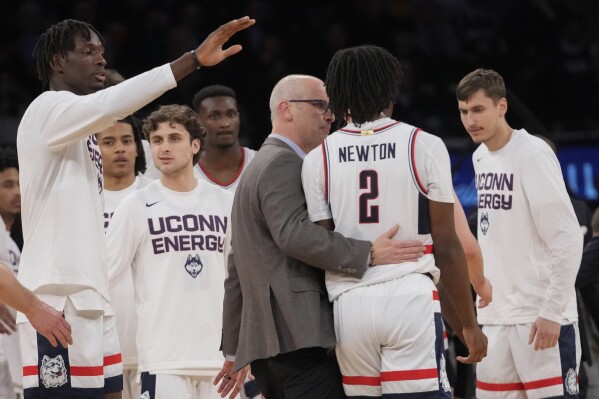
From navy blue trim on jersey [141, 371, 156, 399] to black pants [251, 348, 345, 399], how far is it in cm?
134

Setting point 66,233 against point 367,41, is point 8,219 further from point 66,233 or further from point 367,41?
point 367,41

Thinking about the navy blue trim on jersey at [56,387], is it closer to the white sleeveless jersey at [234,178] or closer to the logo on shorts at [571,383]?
the logo on shorts at [571,383]

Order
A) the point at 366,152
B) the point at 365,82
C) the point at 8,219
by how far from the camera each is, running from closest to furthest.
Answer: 1. the point at 366,152
2. the point at 365,82
3. the point at 8,219

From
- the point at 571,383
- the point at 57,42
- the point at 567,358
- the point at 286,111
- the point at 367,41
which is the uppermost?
the point at 367,41

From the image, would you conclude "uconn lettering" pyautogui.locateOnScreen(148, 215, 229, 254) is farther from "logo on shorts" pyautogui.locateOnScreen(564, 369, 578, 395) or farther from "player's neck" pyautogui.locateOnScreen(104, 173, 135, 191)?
"logo on shorts" pyautogui.locateOnScreen(564, 369, 578, 395)

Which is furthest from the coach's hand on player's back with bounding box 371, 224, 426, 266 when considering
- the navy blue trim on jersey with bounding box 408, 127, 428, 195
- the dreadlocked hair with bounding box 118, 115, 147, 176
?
the dreadlocked hair with bounding box 118, 115, 147, 176

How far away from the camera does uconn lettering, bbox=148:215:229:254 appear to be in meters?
6.11

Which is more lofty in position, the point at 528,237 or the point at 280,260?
the point at 280,260

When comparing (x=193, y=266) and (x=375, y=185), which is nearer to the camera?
(x=375, y=185)

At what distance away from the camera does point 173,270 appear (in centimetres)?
606

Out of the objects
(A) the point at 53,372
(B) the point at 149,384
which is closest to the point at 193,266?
(B) the point at 149,384

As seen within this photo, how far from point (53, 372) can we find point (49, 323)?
339 millimetres

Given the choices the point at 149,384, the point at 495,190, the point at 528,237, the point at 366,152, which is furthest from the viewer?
the point at 495,190

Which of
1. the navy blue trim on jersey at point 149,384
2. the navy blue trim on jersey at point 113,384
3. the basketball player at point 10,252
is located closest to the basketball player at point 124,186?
the navy blue trim on jersey at point 149,384
